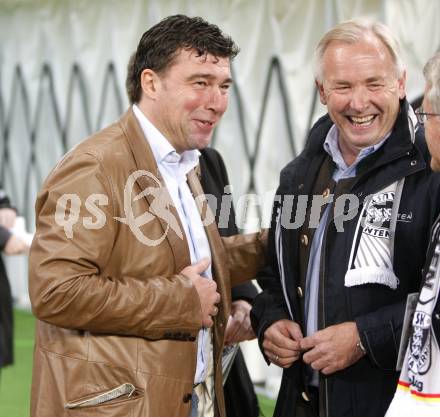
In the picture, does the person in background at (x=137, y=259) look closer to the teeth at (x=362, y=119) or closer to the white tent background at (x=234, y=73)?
the teeth at (x=362, y=119)

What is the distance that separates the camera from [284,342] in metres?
2.00

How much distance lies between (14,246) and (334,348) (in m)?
2.62

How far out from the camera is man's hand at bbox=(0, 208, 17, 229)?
4.30 meters

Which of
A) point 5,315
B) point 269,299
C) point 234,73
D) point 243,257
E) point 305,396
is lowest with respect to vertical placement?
point 5,315

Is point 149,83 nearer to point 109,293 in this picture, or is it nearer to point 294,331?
point 109,293

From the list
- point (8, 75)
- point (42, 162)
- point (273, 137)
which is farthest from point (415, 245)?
point (8, 75)

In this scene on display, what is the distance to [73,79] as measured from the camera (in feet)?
20.5

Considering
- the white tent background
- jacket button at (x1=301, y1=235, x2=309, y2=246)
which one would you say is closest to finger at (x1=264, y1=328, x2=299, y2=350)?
jacket button at (x1=301, y1=235, x2=309, y2=246)

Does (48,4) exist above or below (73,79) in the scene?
above

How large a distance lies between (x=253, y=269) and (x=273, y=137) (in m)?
2.20

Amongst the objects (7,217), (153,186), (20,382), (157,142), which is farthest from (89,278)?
(20,382)

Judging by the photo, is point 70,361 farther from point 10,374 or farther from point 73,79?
point 73,79

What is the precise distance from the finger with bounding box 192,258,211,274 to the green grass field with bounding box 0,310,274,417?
1.82 meters

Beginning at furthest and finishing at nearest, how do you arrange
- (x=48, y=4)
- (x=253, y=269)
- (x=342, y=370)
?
1. (x=48, y=4)
2. (x=253, y=269)
3. (x=342, y=370)
